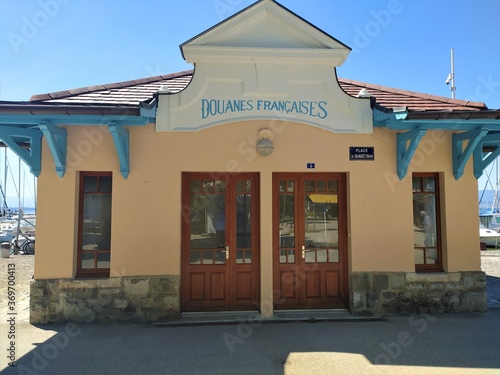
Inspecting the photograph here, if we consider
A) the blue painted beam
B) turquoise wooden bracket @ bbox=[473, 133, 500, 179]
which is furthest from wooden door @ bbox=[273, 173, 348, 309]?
the blue painted beam

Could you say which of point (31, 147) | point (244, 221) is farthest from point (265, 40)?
point (31, 147)

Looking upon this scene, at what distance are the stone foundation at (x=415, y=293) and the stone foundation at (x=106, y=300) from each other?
3317 millimetres

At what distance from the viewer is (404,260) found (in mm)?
5957

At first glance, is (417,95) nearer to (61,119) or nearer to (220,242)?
(220,242)

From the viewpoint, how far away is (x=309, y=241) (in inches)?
243

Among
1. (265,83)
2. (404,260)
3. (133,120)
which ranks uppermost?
(265,83)

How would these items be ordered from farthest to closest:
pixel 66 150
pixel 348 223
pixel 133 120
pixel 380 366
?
pixel 348 223
pixel 66 150
pixel 133 120
pixel 380 366

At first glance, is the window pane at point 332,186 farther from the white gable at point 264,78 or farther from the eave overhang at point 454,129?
the eave overhang at point 454,129

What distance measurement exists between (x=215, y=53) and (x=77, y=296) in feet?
15.7

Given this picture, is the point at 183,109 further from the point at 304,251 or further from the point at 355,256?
the point at 355,256

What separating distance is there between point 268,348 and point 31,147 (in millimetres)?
5068

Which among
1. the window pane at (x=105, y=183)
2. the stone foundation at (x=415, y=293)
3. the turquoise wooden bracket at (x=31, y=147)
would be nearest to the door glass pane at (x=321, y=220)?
the stone foundation at (x=415, y=293)

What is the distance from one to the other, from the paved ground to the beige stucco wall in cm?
90

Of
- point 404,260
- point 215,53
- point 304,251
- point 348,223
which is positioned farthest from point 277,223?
point 215,53
